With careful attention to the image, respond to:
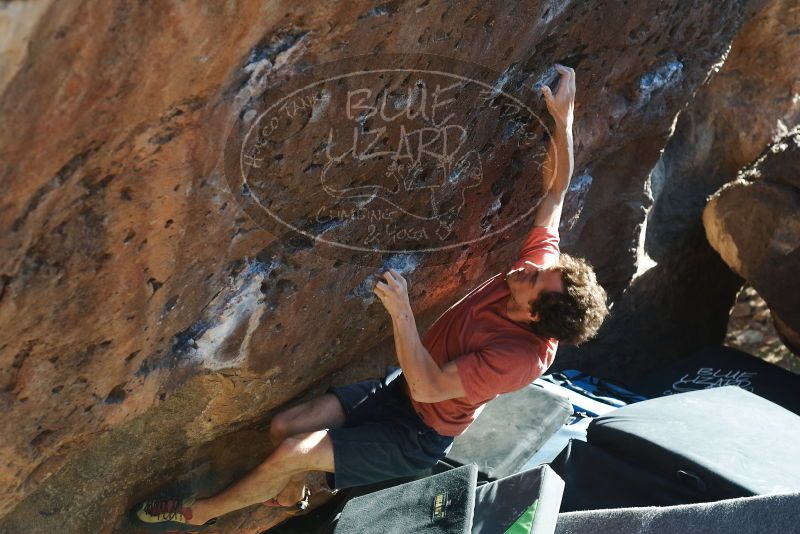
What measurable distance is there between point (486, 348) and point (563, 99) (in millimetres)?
900

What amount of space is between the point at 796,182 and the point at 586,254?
1.18 metres

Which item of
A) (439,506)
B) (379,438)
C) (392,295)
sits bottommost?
(439,506)

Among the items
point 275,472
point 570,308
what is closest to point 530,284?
point 570,308

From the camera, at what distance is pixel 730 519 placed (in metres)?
2.68

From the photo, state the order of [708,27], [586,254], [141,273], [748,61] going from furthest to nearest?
1. [748,61]
2. [586,254]
3. [708,27]
4. [141,273]

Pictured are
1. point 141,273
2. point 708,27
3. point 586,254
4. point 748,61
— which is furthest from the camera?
point 748,61

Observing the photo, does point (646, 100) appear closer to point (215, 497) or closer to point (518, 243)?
point (518, 243)

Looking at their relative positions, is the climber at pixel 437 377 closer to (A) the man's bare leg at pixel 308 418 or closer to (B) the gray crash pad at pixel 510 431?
(A) the man's bare leg at pixel 308 418

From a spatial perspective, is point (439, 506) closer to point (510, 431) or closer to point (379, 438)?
point (379, 438)

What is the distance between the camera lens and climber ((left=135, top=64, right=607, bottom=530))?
104 inches

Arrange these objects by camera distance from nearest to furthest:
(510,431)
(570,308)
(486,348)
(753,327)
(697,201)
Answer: (570,308)
(486,348)
(510,431)
(697,201)
(753,327)

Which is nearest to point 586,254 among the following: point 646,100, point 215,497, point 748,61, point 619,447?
point 646,100

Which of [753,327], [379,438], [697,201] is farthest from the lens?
[753,327]

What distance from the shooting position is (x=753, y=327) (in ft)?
21.1
